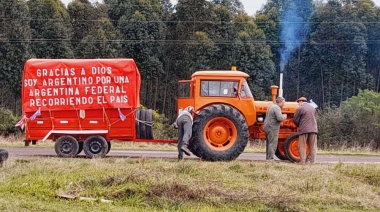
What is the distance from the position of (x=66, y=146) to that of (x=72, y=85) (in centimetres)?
169

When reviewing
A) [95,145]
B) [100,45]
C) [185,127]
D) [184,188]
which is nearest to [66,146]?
[95,145]

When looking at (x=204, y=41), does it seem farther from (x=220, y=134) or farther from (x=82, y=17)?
(x=220, y=134)

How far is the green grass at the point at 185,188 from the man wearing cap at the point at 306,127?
2392 millimetres

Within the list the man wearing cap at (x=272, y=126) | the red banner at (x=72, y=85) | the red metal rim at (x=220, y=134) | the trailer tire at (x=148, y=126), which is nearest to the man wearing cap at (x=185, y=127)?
the red metal rim at (x=220, y=134)

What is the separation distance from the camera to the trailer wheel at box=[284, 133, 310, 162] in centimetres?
1655

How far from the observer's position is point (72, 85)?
55.3 ft

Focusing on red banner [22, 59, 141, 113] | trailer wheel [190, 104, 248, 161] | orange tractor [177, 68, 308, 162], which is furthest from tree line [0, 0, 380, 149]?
trailer wheel [190, 104, 248, 161]

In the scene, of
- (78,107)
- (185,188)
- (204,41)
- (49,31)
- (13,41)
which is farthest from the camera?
(204,41)

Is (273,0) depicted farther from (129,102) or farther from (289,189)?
(289,189)

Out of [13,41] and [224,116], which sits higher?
[13,41]

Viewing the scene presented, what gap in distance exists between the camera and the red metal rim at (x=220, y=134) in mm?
16125

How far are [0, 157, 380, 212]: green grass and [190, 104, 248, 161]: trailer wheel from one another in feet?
7.70

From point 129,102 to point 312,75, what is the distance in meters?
32.8

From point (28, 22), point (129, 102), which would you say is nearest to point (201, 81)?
point (129, 102)
